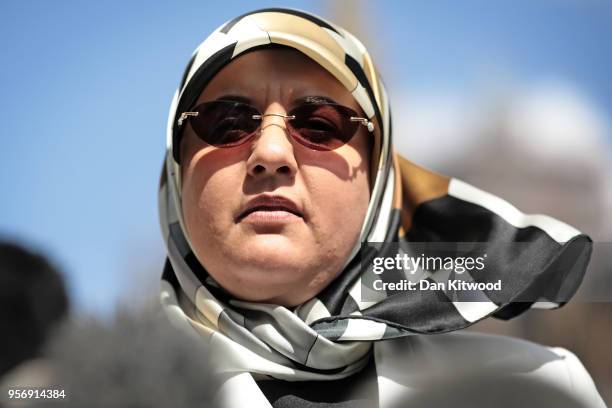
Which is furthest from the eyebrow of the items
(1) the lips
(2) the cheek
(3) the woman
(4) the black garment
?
(4) the black garment

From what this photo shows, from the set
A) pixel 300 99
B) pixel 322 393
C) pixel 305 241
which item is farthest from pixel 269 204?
pixel 322 393

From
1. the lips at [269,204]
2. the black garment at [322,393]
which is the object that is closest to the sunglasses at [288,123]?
the lips at [269,204]

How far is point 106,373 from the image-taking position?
3.36 feet

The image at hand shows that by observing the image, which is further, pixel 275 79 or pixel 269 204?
pixel 275 79

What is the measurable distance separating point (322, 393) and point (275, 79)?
83 centimetres

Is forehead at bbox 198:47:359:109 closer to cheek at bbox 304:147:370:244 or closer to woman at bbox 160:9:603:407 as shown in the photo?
woman at bbox 160:9:603:407

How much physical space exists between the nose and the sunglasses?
0.02m

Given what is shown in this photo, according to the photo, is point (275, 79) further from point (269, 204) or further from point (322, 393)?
point (322, 393)

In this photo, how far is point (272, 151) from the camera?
1.90 metres

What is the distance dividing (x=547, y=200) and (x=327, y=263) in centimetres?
739

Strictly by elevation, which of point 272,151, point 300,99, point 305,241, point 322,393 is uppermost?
point 300,99

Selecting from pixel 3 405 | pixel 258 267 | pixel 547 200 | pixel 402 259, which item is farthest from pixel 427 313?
pixel 547 200

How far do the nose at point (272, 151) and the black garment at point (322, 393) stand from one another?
55 cm

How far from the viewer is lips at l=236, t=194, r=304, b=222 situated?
1.92m
